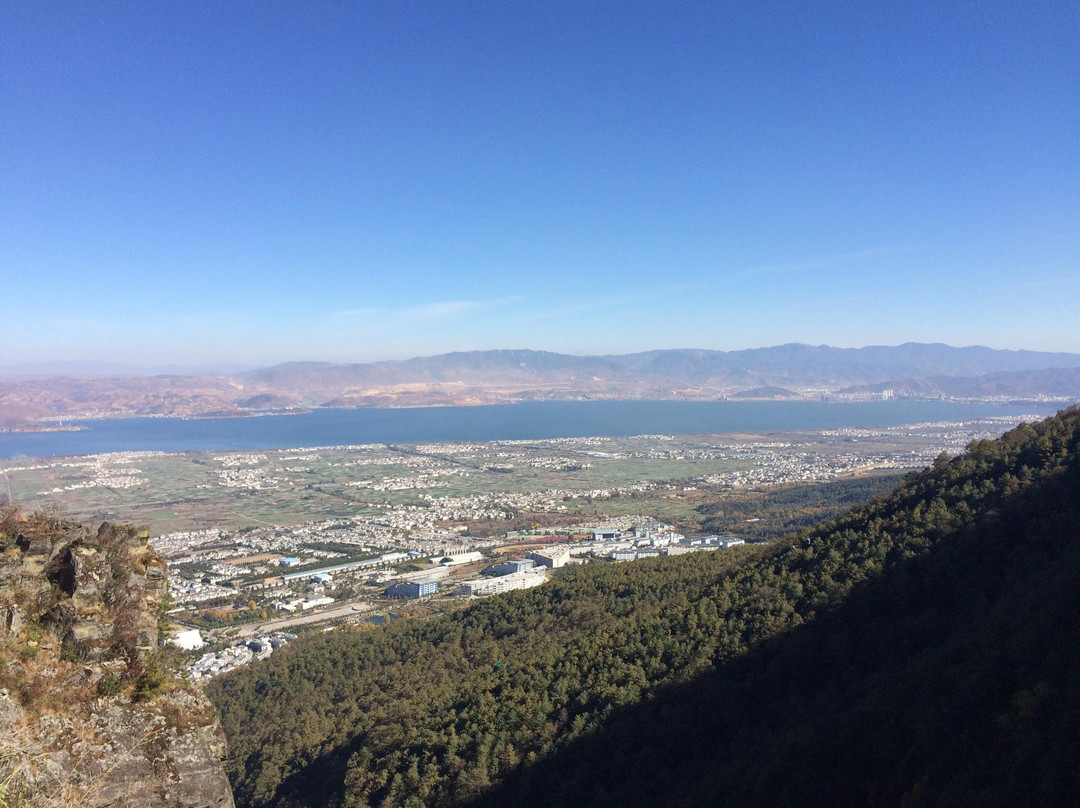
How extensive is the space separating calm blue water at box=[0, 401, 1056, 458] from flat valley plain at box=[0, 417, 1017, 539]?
45.7 feet

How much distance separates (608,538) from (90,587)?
41341 mm

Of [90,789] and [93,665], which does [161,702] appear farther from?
[90,789]

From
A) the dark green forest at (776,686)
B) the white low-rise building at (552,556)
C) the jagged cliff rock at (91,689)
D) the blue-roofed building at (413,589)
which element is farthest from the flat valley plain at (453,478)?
the jagged cliff rock at (91,689)

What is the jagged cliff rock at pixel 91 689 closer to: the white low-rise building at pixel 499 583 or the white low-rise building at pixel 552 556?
the white low-rise building at pixel 499 583

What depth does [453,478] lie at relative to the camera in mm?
77375

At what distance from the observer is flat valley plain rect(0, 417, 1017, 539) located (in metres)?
56.4

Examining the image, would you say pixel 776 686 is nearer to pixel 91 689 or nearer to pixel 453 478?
pixel 91 689

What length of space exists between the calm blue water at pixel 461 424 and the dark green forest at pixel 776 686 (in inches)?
3594

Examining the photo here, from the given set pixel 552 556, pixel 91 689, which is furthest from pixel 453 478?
pixel 91 689

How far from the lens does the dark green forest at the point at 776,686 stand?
26.1ft

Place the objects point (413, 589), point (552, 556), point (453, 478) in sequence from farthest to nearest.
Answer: point (453, 478) < point (552, 556) < point (413, 589)

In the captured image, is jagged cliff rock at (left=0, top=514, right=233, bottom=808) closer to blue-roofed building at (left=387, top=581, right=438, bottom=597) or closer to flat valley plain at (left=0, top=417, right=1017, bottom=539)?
blue-roofed building at (left=387, top=581, right=438, bottom=597)

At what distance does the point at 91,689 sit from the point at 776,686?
35.0ft

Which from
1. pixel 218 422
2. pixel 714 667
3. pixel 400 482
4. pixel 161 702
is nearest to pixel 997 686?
pixel 714 667
